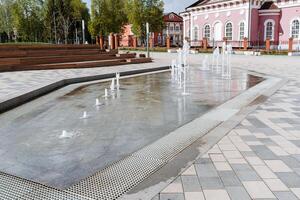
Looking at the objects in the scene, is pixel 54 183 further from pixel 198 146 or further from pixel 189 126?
pixel 189 126

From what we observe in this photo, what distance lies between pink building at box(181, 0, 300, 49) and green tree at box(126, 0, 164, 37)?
7.13 metres

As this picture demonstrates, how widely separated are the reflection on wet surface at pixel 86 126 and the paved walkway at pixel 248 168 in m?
1.12

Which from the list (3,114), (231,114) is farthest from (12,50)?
(231,114)

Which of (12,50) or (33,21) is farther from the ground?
Result: (33,21)

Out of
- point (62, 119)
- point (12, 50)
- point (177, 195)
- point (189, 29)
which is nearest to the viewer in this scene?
point (177, 195)

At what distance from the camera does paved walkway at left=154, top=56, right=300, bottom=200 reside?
339 cm

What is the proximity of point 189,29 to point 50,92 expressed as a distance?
40.2m

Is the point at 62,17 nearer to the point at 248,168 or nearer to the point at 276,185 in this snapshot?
the point at 248,168

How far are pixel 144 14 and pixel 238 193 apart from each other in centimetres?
4632

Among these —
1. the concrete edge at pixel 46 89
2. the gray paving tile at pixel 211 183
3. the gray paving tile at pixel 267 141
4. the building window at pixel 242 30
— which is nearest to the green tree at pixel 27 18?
the building window at pixel 242 30

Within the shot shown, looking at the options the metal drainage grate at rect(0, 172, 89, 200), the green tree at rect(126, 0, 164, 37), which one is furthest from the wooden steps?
the green tree at rect(126, 0, 164, 37)

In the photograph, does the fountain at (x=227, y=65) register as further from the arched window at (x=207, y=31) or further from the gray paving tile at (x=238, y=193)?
the arched window at (x=207, y=31)

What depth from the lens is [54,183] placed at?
372 cm

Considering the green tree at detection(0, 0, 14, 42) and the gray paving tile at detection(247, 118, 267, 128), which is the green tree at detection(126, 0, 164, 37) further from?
the gray paving tile at detection(247, 118, 267, 128)
